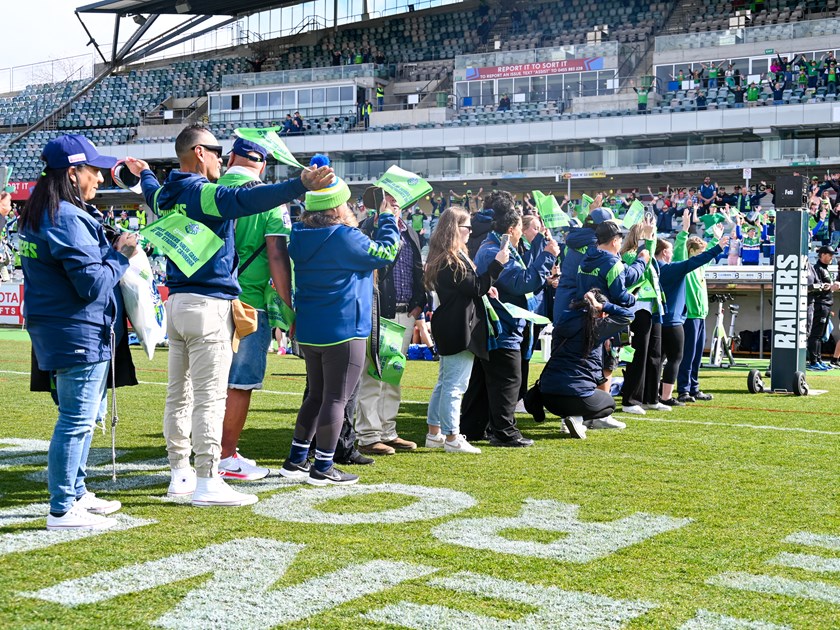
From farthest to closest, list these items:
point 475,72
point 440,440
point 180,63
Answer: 1. point 180,63
2. point 475,72
3. point 440,440

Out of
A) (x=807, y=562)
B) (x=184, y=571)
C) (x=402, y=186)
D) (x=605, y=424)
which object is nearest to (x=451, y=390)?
(x=402, y=186)

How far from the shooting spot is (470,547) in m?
4.15

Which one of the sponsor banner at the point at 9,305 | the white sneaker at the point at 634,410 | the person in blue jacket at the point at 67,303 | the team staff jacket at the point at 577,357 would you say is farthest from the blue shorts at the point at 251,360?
the sponsor banner at the point at 9,305

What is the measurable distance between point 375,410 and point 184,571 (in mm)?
3235

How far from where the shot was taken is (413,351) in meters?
17.1

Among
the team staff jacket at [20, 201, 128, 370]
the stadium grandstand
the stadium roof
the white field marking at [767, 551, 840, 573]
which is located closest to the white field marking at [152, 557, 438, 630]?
the team staff jacket at [20, 201, 128, 370]

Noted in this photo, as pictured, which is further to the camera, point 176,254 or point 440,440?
point 440,440

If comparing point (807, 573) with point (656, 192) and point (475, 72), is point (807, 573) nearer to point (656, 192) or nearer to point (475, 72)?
point (656, 192)

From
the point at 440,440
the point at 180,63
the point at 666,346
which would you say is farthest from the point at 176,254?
the point at 180,63

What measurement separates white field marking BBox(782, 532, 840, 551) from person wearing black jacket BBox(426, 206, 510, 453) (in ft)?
Answer: 8.87

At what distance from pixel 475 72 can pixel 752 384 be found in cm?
3439

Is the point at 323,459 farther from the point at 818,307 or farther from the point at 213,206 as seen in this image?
the point at 818,307

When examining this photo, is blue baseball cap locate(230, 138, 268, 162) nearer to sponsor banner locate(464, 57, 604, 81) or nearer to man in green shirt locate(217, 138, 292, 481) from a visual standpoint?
man in green shirt locate(217, 138, 292, 481)

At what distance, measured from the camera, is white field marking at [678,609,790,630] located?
319cm
